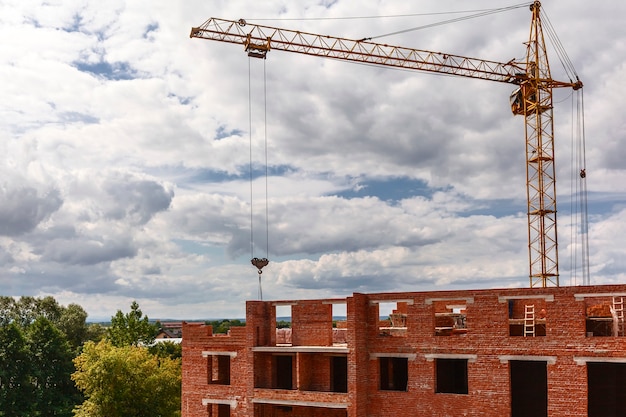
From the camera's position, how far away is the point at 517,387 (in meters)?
29.3

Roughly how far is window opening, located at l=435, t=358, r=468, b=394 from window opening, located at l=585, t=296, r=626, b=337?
6.43 metres

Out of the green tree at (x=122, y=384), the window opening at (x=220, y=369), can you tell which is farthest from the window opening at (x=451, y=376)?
the green tree at (x=122, y=384)

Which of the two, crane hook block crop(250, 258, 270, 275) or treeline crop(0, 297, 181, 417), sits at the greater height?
crane hook block crop(250, 258, 270, 275)

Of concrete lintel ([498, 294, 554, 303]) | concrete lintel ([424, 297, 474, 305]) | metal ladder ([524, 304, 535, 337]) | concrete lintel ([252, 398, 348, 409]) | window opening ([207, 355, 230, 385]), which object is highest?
concrete lintel ([498, 294, 554, 303])

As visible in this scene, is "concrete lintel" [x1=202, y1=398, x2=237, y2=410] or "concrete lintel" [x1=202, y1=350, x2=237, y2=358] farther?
"concrete lintel" [x1=202, y1=350, x2=237, y2=358]

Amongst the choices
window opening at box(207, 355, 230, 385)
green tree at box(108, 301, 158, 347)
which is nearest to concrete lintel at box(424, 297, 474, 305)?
window opening at box(207, 355, 230, 385)

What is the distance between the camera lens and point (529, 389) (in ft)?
95.3

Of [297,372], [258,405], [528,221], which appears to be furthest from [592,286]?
[528,221]

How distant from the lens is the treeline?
1957 inches

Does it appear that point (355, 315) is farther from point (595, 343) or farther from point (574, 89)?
point (574, 89)

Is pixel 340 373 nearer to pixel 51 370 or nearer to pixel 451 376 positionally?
pixel 451 376

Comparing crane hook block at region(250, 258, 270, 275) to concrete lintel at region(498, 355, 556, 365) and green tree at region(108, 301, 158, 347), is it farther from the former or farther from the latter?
green tree at region(108, 301, 158, 347)

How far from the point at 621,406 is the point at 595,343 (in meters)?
4.32

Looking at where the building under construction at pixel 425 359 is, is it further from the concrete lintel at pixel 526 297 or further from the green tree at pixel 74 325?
the green tree at pixel 74 325
